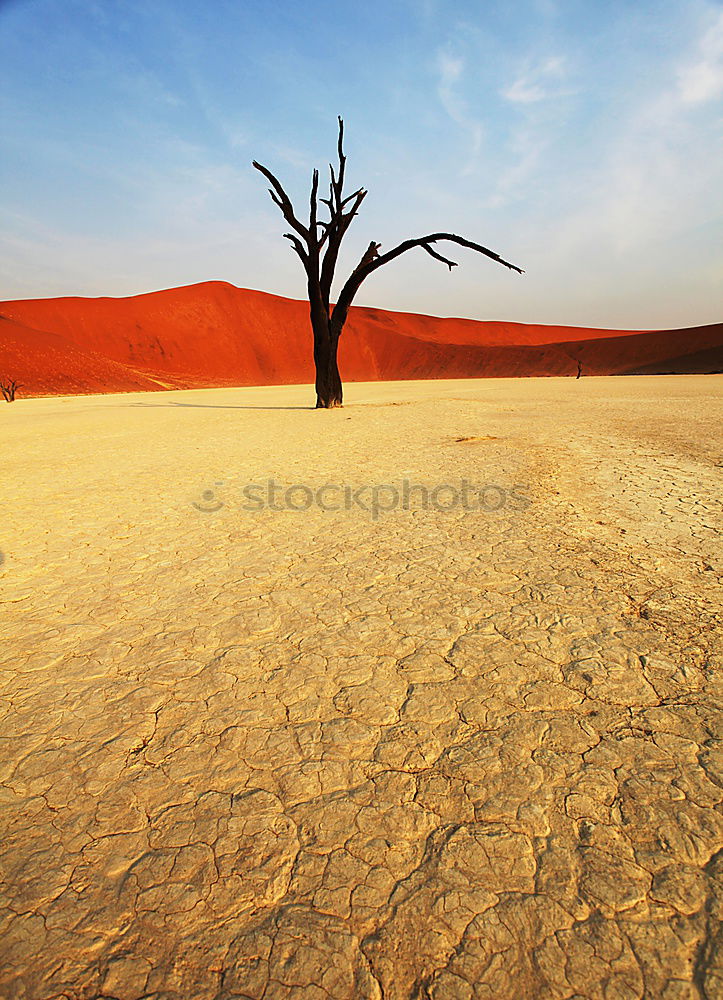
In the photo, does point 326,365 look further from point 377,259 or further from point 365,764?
point 365,764

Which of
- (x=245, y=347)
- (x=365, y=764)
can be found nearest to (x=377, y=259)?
(x=365, y=764)

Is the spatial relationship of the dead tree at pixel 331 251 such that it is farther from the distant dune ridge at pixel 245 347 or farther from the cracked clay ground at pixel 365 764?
the distant dune ridge at pixel 245 347

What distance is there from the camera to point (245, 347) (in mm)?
60719

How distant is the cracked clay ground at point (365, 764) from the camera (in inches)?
38.6

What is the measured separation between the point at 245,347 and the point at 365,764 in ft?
209

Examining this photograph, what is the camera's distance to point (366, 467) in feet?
18.6

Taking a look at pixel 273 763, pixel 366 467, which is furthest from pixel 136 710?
pixel 366 467

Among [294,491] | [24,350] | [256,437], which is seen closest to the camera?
[294,491]

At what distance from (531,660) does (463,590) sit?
631 millimetres

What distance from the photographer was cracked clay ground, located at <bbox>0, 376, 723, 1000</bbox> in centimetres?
98

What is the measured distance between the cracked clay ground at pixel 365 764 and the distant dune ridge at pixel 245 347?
40987 millimetres

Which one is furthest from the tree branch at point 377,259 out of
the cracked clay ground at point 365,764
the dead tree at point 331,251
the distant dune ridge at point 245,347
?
the distant dune ridge at point 245,347

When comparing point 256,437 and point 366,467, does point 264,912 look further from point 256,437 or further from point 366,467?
point 256,437

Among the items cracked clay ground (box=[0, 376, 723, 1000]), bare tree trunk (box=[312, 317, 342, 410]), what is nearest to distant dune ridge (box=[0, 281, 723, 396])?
bare tree trunk (box=[312, 317, 342, 410])
